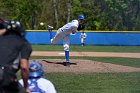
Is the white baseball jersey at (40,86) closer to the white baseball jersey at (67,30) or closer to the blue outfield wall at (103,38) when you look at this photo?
the white baseball jersey at (67,30)

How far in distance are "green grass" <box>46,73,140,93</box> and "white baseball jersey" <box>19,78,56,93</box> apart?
5.54 metres

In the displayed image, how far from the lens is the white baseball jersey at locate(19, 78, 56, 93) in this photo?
498 centimetres

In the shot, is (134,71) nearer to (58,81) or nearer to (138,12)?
(58,81)

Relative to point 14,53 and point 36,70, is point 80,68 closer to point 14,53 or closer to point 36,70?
point 36,70

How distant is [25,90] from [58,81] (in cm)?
740

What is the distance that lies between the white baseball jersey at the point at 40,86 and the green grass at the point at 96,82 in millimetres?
5537

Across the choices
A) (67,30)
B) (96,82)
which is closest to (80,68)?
(67,30)

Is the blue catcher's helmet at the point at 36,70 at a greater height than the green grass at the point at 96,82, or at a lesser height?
greater

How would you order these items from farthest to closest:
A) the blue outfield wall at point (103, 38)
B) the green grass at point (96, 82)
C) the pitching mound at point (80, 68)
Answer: the blue outfield wall at point (103, 38) → the pitching mound at point (80, 68) → the green grass at point (96, 82)

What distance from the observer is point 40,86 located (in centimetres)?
499

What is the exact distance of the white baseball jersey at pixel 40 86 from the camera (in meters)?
4.98

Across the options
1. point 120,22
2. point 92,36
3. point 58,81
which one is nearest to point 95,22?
point 120,22

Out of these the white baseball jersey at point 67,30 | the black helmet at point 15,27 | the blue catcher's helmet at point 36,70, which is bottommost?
the white baseball jersey at point 67,30

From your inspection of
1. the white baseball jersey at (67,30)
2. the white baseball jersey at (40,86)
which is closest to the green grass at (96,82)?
the white baseball jersey at (67,30)
